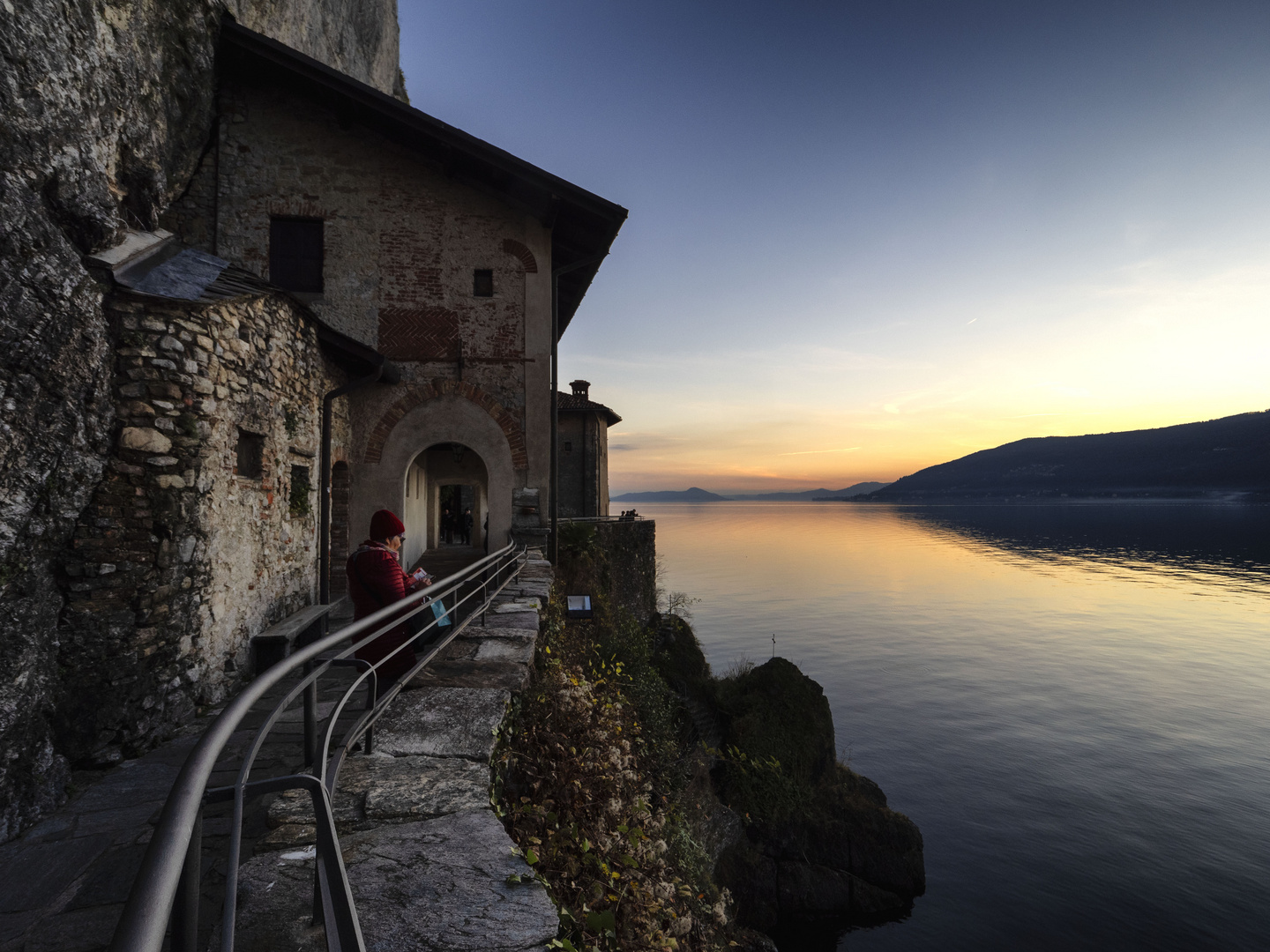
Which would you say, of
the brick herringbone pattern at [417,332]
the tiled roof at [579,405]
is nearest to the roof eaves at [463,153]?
the brick herringbone pattern at [417,332]

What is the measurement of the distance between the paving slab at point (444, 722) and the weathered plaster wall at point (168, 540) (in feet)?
7.53

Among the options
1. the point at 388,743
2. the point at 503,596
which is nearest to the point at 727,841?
the point at 503,596

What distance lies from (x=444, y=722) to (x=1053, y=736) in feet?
73.0

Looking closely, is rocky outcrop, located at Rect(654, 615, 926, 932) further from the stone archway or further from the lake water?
the stone archway

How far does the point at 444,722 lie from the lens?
3.46 m

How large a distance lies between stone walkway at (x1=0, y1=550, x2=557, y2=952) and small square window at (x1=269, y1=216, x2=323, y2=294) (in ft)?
25.4

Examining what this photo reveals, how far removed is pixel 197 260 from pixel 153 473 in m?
2.43

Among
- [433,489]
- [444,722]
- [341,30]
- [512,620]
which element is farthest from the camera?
[433,489]

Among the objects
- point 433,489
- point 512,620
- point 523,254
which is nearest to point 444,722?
point 512,620

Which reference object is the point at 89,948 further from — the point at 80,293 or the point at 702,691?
the point at 702,691

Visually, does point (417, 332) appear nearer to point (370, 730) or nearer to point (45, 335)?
point (45, 335)

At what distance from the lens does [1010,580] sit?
50.4 m

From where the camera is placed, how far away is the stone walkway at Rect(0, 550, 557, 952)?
6.50 ft

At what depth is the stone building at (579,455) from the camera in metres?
29.1
